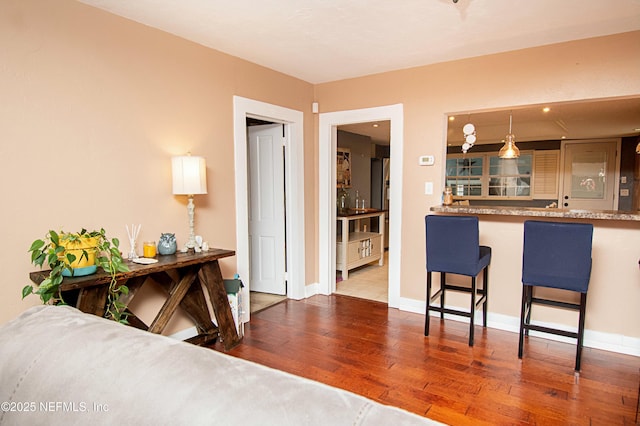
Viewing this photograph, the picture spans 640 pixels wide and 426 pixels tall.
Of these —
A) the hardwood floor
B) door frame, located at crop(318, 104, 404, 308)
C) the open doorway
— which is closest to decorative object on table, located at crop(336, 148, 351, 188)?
the open doorway

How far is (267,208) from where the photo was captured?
14.1 ft

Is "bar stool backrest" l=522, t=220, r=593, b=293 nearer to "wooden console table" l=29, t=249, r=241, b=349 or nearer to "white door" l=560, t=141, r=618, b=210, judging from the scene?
"wooden console table" l=29, t=249, r=241, b=349

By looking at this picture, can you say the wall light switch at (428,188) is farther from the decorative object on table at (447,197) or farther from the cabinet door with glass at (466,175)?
the cabinet door with glass at (466,175)

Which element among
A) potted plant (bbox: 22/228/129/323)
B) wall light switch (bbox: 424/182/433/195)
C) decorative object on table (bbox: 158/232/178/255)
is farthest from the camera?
wall light switch (bbox: 424/182/433/195)

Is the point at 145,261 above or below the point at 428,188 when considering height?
below

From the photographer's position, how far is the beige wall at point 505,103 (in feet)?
9.55

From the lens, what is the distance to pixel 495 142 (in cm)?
818

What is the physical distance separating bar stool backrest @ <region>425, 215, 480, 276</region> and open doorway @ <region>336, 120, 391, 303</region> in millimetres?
1240

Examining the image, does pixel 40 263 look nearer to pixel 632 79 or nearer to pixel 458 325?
pixel 458 325

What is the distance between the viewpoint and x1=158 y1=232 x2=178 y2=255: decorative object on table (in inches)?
107

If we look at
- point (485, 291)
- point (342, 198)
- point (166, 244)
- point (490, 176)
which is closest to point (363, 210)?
point (342, 198)

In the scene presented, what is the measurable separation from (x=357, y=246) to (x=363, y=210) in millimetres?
738

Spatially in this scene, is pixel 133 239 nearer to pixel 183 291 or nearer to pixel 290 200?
pixel 183 291

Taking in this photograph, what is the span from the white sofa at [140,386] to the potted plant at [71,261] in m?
0.89
